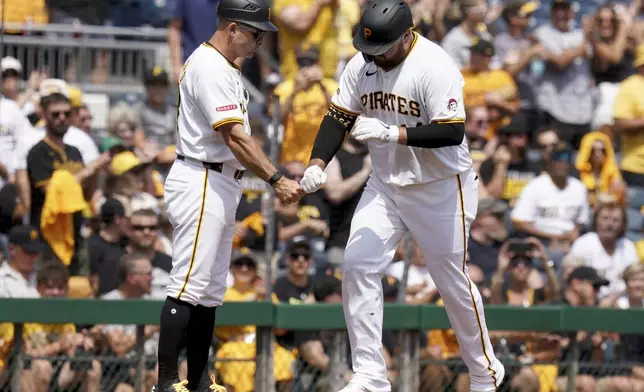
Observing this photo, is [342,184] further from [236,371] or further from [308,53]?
[236,371]

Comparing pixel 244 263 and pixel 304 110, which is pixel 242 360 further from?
pixel 304 110

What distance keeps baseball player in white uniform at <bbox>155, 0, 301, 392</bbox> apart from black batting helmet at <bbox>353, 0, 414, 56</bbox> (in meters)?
0.51

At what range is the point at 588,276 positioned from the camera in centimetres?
837

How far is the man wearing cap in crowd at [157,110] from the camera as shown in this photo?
30.5 ft

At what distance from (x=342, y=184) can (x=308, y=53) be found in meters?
1.21

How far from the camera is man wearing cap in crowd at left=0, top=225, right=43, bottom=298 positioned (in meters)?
7.40

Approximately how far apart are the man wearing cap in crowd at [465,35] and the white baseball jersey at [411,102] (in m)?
4.48

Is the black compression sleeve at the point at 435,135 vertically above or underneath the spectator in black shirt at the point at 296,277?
above

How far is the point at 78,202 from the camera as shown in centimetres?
805

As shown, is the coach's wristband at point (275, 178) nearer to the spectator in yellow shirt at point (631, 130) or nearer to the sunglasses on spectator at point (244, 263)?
the sunglasses on spectator at point (244, 263)

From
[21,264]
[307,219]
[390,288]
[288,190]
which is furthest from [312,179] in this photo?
[307,219]

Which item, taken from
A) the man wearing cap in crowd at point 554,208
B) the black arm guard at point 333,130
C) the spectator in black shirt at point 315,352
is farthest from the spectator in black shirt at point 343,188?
the black arm guard at point 333,130

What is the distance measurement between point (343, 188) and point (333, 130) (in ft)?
8.45

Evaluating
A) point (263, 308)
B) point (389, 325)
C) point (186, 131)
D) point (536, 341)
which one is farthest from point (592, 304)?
point (186, 131)
